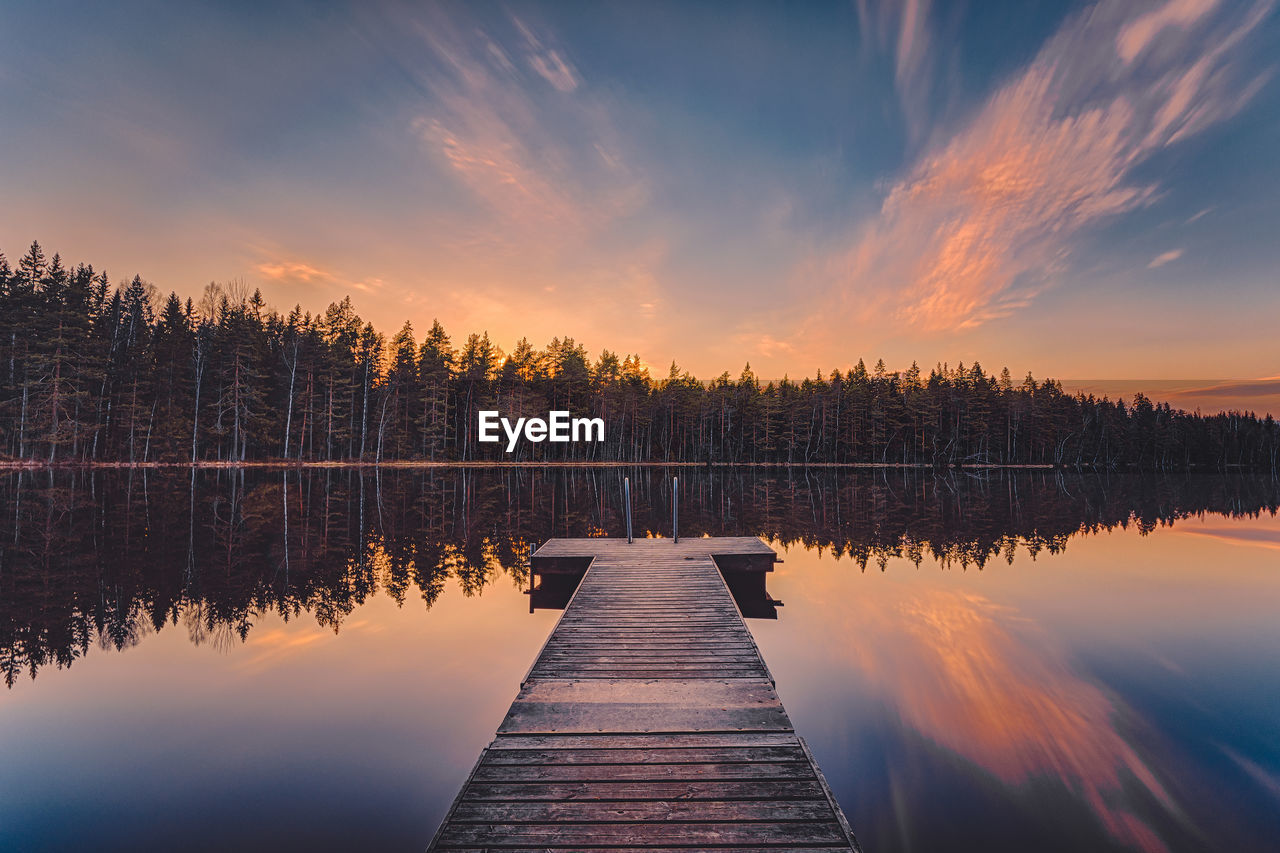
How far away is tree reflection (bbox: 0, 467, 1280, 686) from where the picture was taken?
11414mm

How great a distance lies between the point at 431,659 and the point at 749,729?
6859 mm

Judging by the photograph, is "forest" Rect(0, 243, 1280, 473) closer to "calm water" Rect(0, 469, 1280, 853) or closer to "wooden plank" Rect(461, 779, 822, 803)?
"calm water" Rect(0, 469, 1280, 853)

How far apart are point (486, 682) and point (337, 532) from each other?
49.2 ft

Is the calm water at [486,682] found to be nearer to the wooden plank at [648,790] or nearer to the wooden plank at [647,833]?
the wooden plank at [648,790]

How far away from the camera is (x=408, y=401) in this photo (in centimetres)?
6538

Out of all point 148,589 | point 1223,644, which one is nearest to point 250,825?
point 148,589

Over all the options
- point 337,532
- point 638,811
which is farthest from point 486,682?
point 337,532

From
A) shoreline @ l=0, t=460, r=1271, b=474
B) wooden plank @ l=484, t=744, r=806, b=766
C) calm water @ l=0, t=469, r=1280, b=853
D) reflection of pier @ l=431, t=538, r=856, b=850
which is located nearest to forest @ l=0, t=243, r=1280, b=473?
shoreline @ l=0, t=460, r=1271, b=474

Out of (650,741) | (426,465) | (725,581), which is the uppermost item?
(426,465)

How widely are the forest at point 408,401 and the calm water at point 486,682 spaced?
38.2 m

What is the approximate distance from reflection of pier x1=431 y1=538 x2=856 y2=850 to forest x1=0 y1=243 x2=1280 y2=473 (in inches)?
2259

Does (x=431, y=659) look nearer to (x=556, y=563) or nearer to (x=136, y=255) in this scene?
(x=556, y=563)

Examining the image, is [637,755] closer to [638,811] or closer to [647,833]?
[638,811]

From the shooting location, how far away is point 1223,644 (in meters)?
10.9
